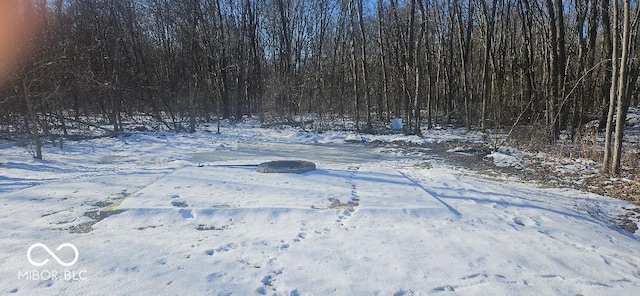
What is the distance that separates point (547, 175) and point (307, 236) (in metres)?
5.98

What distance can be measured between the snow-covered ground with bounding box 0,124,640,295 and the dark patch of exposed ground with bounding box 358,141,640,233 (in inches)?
12.7

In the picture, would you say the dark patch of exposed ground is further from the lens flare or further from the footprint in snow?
the lens flare

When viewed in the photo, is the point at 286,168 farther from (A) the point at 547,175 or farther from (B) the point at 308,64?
(B) the point at 308,64

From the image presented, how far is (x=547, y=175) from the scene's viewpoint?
7738 millimetres

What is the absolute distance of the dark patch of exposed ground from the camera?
5.66 m

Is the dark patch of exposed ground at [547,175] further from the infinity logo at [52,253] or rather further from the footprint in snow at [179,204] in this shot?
the infinity logo at [52,253]

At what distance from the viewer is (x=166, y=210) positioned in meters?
4.70

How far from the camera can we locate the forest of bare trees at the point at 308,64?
11.8 m

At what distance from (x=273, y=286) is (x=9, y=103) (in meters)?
12.4

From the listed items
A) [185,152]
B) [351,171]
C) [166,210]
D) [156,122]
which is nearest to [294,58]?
[156,122]

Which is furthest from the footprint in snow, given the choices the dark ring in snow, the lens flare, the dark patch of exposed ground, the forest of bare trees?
the lens flare

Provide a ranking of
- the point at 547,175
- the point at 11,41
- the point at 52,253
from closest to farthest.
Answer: the point at 52,253 < the point at 547,175 < the point at 11,41

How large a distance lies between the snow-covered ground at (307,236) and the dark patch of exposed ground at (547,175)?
0.32 m

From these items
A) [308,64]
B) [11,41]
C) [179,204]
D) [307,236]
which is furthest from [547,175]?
[308,64]
